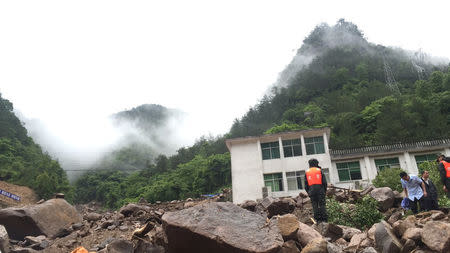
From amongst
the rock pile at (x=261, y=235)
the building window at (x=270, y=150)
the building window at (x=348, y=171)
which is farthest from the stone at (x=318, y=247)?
the building window at (x=348, y=171)

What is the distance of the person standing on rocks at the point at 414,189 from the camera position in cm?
717

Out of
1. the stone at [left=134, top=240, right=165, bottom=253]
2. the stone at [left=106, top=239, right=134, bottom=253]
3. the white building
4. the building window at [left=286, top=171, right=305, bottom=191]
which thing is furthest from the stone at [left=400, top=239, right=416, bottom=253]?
the building window at [left=286, top=171, right=305, bottom=191]

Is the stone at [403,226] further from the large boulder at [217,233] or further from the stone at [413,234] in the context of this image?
the large boulder at [217,233]

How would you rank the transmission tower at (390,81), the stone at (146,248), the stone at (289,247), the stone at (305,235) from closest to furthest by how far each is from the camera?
the stone at (289,247), the stone at (305,235), the stone at (146,248), the transmission tower at (390,81)

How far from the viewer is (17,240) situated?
9.03m

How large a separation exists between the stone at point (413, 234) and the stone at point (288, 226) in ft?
5.45

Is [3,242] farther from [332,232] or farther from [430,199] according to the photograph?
[430,199]

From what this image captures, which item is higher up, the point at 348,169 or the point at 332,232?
the point at 348,169

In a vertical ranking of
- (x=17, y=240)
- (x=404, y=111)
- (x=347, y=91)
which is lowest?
(x=17, y=240)

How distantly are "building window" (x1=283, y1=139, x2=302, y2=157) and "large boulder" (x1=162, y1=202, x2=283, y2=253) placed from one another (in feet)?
67.9

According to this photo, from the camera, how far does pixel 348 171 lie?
27234 mm

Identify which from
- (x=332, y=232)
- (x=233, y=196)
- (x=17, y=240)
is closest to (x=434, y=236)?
(x=332, y=232)

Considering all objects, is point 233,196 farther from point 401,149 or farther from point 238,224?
point 238,224

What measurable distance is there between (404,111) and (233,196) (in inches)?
1148
